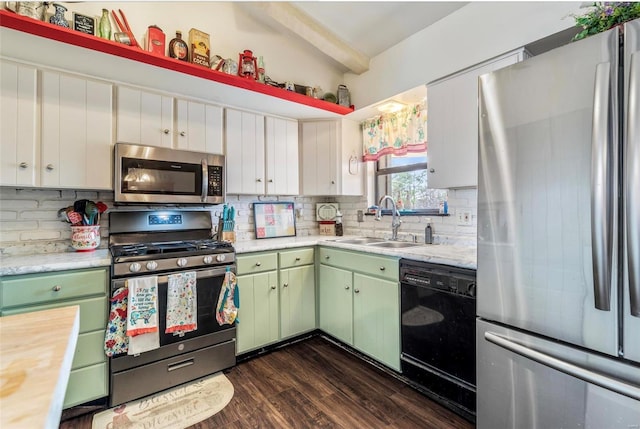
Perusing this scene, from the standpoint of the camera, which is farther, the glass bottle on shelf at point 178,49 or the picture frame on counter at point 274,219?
the picture frame on counter at point 274,219

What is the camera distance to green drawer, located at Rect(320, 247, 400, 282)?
6.63 ft

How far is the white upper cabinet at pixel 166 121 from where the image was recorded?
2.09m

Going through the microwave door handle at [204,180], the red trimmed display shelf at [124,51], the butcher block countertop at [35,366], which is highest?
the red trimmed display shelf at [124,51]

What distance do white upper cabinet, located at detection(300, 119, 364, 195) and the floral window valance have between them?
23 cm

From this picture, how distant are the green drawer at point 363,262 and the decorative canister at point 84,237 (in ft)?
5.56

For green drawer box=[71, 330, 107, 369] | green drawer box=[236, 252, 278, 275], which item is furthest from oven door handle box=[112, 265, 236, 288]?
green drawer box=[71, 330, 107, 369]

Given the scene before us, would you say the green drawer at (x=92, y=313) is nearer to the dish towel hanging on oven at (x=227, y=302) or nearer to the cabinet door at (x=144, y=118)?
the dish towel hanging on oven at (x=227, y=302)

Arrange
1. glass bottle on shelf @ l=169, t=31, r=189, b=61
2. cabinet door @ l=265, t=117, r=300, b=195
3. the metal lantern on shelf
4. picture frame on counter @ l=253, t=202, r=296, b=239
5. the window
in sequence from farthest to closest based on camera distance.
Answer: picture frame on counter @ l=253, t=202, r=296, b=239, cabinet door @ l=265, t=117, r=300, b=195, the window, the metal lantern on shelf, glass bottle on shelf @ l=169, t=31, r=189, b=61

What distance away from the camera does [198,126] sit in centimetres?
239

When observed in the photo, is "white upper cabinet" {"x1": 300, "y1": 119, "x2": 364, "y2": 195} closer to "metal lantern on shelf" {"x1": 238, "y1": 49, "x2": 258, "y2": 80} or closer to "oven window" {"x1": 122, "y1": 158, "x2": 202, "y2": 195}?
"metal lantern on shelf" {"x1": 238, "y1": 49, "x2": 258, "y2": 80}

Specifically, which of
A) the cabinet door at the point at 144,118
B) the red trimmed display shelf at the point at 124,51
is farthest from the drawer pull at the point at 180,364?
the red trimmed display shelf at the point at 124,51

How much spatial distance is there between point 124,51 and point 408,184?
241 cm

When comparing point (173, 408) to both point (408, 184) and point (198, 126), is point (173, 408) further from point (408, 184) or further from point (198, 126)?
point (408, 184)

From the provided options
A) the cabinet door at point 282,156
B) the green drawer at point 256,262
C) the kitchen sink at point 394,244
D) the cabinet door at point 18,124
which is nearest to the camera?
the cabinet door at point 18,124
